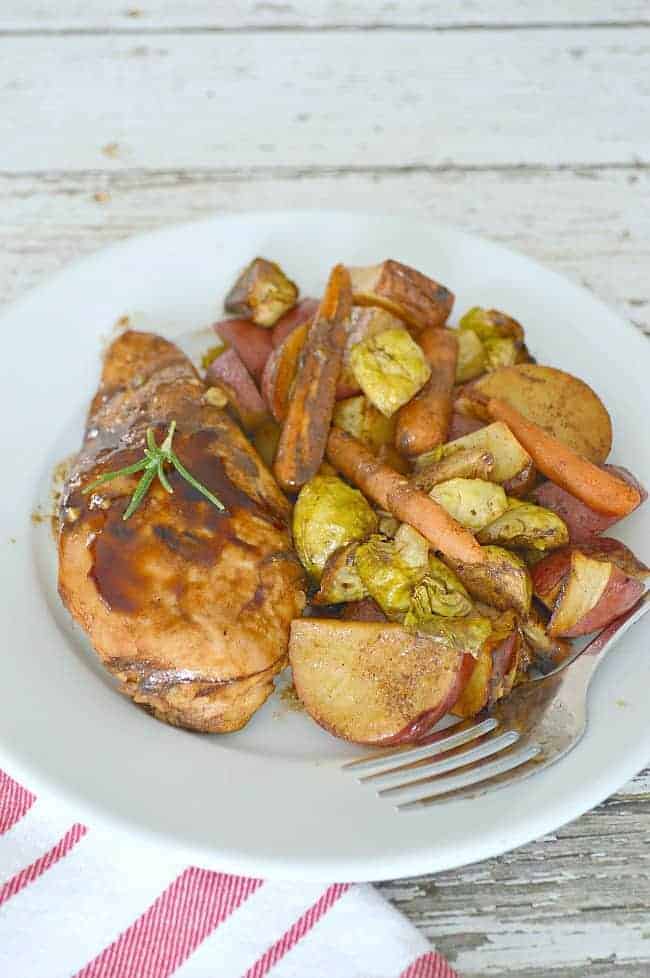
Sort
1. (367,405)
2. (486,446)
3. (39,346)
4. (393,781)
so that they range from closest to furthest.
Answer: (393,781)
(486,446)
(367,405)
(39,346)

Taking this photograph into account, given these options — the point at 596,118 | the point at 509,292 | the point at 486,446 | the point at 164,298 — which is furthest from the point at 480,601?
the point at 596,118

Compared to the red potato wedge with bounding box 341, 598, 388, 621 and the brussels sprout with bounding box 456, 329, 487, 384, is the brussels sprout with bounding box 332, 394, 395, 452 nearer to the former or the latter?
the brussels sprout with bounding box 456, 329, 487, 384

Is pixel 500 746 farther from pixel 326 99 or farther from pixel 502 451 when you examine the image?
pixel 326 99

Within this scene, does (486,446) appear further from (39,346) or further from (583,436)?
(39,346)

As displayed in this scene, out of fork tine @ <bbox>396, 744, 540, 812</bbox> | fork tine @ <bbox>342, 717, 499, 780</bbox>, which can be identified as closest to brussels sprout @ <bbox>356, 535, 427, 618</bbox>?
fork tine @ <bbox>342, 717, 499, 780</bbox>

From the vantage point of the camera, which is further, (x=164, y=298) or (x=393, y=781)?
(x=164, y=298)

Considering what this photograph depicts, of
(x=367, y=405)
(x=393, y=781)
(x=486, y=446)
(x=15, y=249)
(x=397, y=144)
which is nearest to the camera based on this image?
(x=393, y=781)

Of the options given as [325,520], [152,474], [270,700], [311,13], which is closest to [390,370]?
[325,520]

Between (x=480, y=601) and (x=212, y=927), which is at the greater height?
(x=480, y=601)

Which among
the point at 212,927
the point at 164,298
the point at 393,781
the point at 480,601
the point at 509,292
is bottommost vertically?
the point at 212,927
